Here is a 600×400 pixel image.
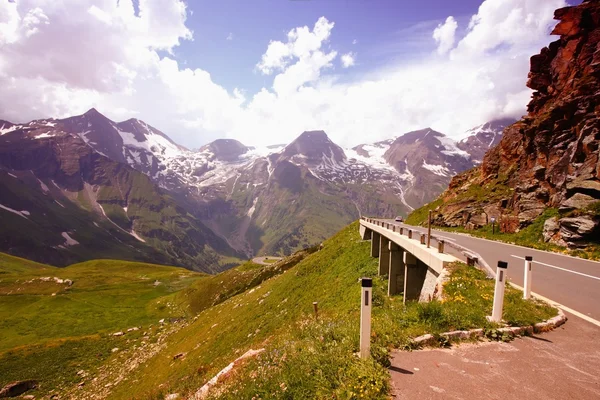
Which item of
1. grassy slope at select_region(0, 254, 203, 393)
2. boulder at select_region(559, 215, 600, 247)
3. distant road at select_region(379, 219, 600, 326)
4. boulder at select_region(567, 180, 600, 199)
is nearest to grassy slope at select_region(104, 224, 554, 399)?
distant road at select_region(379, 219, 600, 326)

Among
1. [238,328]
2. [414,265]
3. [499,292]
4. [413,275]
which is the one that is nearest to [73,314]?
[238,328]

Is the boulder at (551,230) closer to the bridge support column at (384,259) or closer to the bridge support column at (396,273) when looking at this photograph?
the bridge support column at (396,273)

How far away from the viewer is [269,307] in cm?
3506

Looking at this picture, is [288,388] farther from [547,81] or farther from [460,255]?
[547,81]

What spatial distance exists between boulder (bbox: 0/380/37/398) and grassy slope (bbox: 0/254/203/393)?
159cm

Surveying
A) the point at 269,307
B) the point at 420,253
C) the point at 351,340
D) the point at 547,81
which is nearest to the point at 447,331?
the point at 351,340

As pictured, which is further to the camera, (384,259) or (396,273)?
(384,259)

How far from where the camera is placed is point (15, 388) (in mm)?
34906

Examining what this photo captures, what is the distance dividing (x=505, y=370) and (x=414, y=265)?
47.6 ft

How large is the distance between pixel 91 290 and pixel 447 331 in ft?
421

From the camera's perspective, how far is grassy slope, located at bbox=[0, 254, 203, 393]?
4269cm

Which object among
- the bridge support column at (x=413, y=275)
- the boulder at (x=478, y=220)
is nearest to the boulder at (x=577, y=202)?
the boulder at (x=478, y=220)

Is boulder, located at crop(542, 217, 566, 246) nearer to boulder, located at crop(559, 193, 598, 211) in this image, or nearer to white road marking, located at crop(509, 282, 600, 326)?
boulder, located at crop(559, 193, 598, 211)

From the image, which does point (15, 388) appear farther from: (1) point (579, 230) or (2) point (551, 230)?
(2) point (551, 230)
